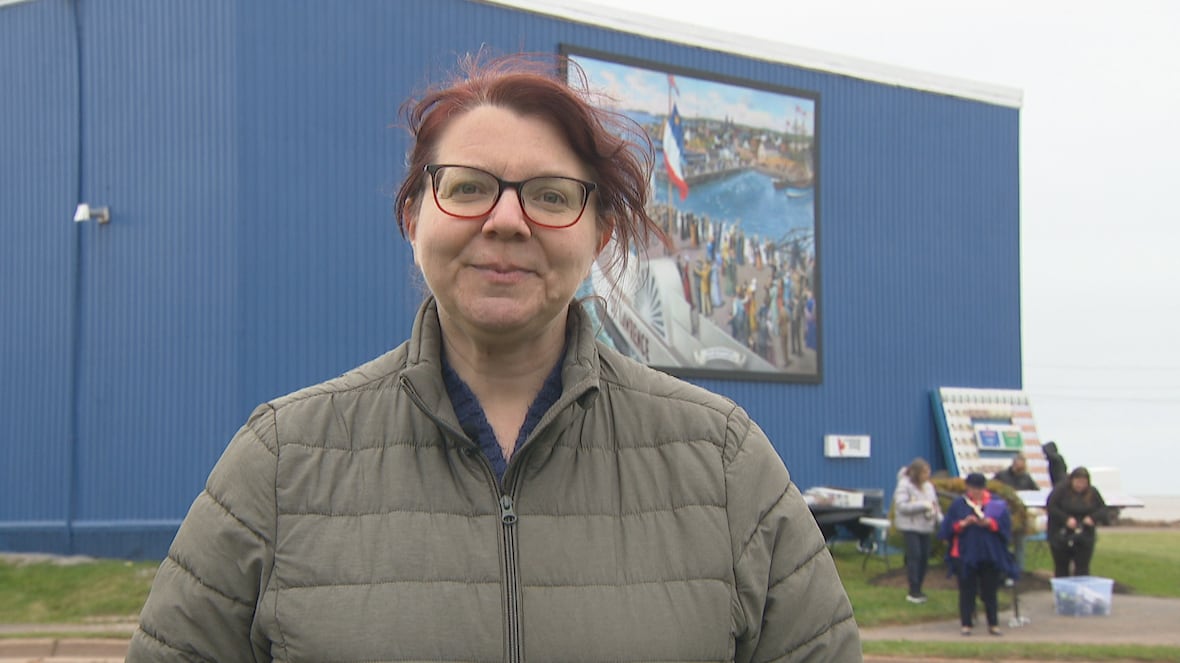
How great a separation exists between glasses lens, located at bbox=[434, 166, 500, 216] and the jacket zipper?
1.67 feet

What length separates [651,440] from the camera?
2.37 meters

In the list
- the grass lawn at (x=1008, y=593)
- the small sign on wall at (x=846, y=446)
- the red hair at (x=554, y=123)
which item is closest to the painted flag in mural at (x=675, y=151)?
the small sign on wall at (x=846, y=446)

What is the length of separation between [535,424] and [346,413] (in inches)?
A: 13.3

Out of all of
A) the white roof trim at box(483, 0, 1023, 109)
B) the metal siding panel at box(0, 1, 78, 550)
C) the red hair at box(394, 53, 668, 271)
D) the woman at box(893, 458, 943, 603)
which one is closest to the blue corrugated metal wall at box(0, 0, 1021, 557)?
the metal siding panel at box(0, 1, 78, 550)

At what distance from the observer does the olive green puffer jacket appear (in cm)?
214

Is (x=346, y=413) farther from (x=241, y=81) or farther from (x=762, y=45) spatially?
(x=762, y=45)

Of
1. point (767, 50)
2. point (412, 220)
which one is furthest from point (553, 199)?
point (767, 50)

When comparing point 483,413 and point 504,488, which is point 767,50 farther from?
point 504,488

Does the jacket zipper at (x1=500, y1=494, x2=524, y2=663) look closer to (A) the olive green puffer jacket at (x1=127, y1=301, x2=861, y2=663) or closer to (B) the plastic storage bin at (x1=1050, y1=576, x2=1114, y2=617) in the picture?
(A) the olive green puffer jacket at (x1=127, y1=301, x2=861, y2=663)

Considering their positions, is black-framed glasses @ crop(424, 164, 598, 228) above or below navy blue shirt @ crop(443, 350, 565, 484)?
above

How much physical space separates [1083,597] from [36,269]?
15662 millimetres

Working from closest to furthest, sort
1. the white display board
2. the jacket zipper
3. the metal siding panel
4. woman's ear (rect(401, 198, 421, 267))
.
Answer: the jacket zipper, woman's ear (rect(401, 198, 421, 267)), the metal siding panel, the white display board

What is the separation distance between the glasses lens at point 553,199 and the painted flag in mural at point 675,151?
68.4ft

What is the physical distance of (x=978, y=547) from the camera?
13.6m
